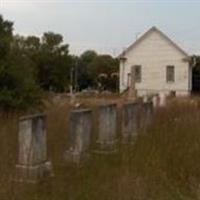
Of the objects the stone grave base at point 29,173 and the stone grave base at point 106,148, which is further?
the stone grave base at point 106,148

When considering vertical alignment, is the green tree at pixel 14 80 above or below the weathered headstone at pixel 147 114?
above

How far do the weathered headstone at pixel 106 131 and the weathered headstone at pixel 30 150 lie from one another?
8.82ft

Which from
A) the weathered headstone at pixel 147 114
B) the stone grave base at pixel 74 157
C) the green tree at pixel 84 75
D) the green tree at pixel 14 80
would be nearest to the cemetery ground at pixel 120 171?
the stone grave base at pixel 74 157

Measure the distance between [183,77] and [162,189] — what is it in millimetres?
51831

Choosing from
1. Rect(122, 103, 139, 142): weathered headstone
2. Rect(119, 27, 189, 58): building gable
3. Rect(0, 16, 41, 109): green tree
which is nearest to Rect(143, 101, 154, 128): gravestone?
Rect(122, 103, 139, 142): weathered headstone

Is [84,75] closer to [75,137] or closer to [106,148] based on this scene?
[106,148]

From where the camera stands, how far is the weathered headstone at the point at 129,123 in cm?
1227

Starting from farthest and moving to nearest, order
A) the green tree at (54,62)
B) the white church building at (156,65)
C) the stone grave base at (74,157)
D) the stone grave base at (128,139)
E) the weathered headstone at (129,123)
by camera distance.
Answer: the green tree at (54,62) < the white church building at (156,65) < the weathered headstone at (129,123) < the stone grave base at (128,139) < the stone grave base at (74,157)

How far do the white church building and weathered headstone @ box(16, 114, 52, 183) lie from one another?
50571 mm

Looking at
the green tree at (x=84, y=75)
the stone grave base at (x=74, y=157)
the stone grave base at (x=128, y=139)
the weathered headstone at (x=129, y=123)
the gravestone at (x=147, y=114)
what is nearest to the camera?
the stone grave base at (x=74, y=157)

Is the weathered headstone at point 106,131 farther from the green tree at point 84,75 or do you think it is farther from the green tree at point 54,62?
the green tree at point 84,75

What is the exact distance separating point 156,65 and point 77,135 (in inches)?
2020

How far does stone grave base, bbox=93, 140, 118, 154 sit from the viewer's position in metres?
10.7

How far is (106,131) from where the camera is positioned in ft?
36.5
